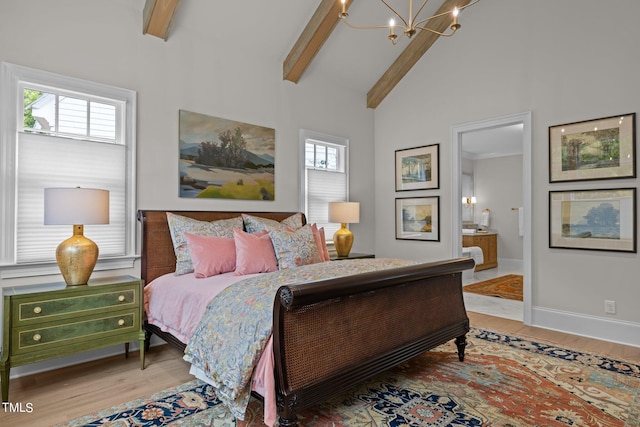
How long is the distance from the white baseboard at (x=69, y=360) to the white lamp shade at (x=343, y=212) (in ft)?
7.74

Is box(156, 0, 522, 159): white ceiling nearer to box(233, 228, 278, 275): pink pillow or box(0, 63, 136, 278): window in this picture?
box(0, 63, 136, 278): window

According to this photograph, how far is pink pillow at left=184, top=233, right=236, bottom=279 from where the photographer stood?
3041 millimetres

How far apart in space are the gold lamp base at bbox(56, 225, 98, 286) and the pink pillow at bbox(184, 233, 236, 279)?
2.33 ft

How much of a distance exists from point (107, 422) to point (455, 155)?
436 centimetres

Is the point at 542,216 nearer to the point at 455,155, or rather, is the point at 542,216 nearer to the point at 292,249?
the point at 455,155

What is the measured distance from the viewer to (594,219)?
12.1ft

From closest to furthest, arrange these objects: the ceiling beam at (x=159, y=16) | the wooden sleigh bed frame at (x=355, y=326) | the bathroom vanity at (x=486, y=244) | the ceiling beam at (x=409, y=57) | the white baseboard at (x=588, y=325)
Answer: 1. the wooden sleigh bed frame at (x=355, y=326)
2. the ceiling beam at (x=159, y=16)
3. the white baseboard at (x=588, y=325)
4. the ceiling beam at (x=409, y=57)
5. the bathroom vanity at (x=486, y=244)

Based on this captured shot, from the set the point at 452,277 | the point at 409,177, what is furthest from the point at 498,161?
the point at 452,277

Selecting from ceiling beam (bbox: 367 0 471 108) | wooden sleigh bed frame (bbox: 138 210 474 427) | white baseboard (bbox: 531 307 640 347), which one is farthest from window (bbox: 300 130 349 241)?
white baseboard (bbox: 531 307 640 347)

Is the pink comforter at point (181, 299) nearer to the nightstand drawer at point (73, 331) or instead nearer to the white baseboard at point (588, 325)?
the nightstand drawer at point (73, 331)

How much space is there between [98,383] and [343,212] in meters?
2.99

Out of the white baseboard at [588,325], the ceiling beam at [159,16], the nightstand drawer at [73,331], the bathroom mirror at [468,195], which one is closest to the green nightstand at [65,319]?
the nightstand drawer at [73,331]

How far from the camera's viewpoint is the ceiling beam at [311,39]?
12.8ft

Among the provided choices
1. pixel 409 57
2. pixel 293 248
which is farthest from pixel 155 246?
pixel 409 57
